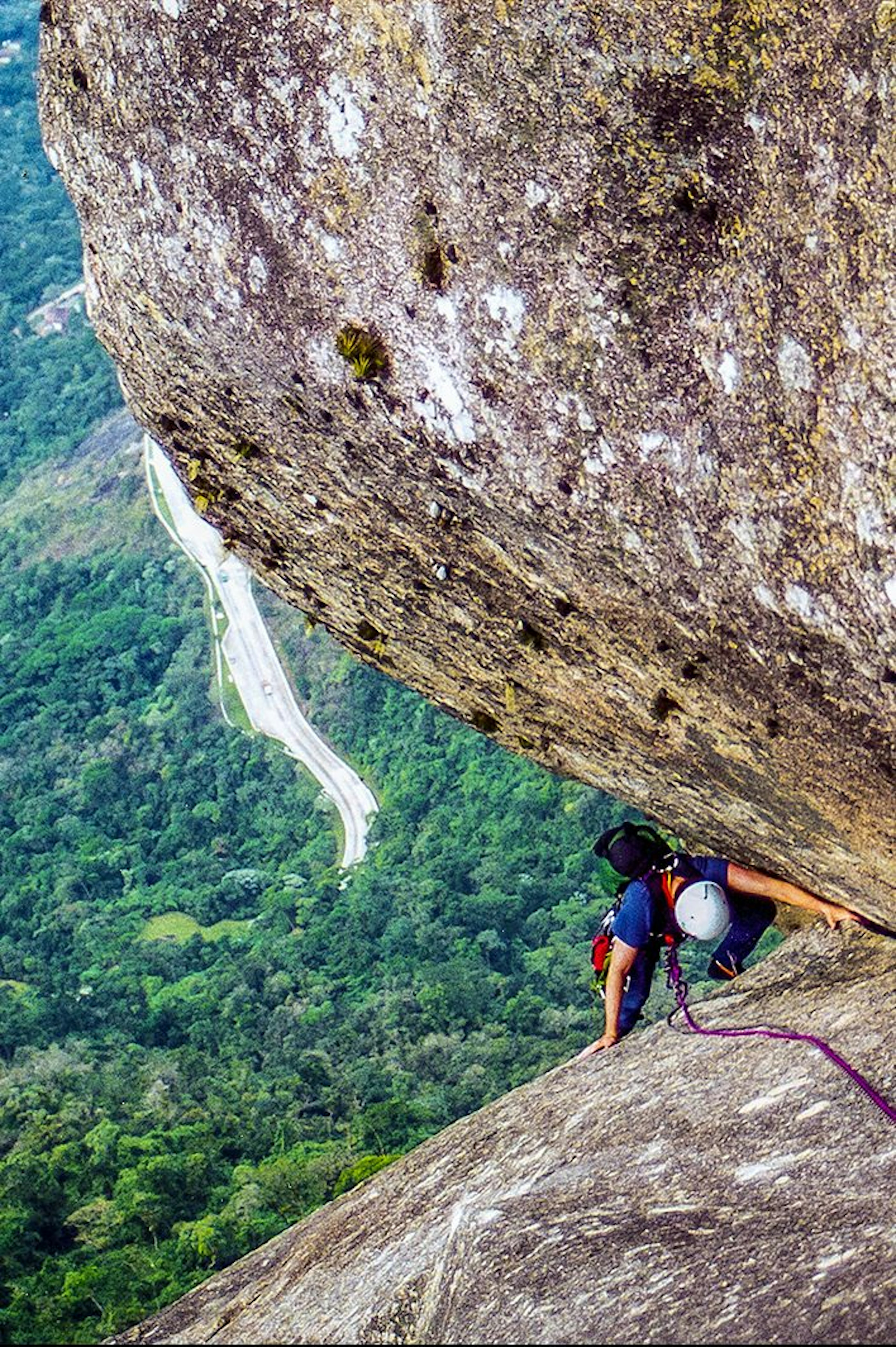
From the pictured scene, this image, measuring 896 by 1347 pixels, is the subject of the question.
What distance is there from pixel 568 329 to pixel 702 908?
4.44 m

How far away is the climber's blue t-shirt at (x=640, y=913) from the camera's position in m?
9.89

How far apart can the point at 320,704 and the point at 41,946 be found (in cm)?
1751

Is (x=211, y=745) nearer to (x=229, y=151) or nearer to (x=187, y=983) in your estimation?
(x=187, y=983)

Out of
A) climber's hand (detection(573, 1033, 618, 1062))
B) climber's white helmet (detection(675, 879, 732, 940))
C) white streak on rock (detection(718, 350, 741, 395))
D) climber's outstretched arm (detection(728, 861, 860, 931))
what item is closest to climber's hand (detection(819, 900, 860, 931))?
climber's outstretched arm (detection(728, 861, 860, 931))

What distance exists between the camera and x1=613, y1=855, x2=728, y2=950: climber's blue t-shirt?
32.4 feet

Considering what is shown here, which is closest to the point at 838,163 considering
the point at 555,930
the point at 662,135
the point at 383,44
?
the point at 662,135

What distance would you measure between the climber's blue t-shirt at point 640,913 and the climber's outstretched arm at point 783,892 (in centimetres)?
19

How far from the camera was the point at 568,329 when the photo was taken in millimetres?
7082

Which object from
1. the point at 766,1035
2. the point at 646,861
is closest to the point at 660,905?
the point at 646,861

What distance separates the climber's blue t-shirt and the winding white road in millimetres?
42684

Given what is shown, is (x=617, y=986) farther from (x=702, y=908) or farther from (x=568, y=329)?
(x=568, y=329)

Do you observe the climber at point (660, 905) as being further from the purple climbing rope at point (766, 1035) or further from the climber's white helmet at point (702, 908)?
the purple climbing rope at point (766, 1035)

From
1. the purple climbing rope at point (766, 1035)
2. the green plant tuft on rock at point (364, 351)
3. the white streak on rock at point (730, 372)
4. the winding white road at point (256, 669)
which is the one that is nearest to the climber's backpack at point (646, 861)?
the purple climbing rope at point (766, 1035)

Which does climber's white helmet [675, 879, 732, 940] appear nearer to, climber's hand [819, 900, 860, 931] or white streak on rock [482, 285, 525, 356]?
climber's hand [819, 900, 860, 931]
